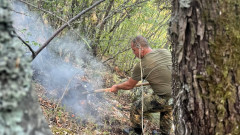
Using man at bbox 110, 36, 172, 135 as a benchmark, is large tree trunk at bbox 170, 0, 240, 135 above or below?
above

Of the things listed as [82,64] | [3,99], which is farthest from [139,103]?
[3,99]

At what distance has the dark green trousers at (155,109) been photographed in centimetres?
450

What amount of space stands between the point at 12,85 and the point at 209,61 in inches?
47.9

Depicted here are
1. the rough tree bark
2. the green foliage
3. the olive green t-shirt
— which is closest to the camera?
the rough tree bark

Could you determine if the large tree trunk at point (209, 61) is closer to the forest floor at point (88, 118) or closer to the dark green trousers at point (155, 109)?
the forest floor at point (88, 118)

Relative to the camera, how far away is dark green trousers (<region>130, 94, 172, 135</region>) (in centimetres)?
450

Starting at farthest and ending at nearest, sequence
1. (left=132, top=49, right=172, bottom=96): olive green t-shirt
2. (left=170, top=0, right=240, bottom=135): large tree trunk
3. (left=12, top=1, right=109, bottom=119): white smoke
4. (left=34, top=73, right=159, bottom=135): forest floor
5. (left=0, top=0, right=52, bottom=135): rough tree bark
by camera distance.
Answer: (left=12, top=1, right=109, bottom=119): white smoke → (left=132, top=49, right=172, bottom=96): olive green t-shirt → (left=34, top=73, right=159, bottom=135): forest floor → (left=170, top=0, right=240, bottom=135): large tree trunk → (left=0, top=0, right=52, bottom=135): rough tree bark

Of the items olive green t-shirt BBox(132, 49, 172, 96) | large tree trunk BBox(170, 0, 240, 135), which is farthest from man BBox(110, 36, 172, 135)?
large tree trunk BBox(170, 0, 240, 135)

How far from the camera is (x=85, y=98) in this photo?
16.0ft

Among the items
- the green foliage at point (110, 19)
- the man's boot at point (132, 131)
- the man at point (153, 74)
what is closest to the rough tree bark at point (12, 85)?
the man at point (153, 74)

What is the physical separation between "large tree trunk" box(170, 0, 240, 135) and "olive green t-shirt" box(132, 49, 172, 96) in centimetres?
265

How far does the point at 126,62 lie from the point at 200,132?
7144mm

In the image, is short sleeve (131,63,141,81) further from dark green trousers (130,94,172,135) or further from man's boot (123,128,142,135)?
man's boot (123,128,142,135)

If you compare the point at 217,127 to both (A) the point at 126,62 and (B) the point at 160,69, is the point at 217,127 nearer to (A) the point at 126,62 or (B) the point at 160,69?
(B) the point at 160,69
